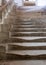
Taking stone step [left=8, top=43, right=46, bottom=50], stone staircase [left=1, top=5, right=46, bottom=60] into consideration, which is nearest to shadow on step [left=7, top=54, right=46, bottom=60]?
stone staircase [left=1, top=5, right=46, bottom=60]

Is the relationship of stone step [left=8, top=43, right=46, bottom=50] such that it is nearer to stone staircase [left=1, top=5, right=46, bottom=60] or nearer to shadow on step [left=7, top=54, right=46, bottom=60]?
stone staircase [left=1, top=5, right=46, bottom=60]

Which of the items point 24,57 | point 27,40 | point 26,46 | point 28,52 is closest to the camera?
point 24,57

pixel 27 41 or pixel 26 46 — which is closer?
pixel 26 46

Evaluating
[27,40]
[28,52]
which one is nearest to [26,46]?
[28,52]

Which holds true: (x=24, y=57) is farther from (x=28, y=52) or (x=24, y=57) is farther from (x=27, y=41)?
(x=27, y=41)

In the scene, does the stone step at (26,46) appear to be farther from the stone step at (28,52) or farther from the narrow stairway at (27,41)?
the stone step at (28,52)

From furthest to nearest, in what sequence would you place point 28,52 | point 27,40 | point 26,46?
point 27,40 → point 26,46 → point 28,52

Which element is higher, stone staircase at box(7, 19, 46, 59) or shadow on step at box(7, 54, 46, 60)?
stone staircase at box(7, 19, 46, 59)

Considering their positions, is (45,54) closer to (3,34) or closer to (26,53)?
(26,53)

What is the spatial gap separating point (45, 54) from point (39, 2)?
6306mm

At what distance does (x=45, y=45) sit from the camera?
3049 millimetres

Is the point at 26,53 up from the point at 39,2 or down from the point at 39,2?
down

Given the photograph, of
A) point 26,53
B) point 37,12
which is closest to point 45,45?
point 26,53

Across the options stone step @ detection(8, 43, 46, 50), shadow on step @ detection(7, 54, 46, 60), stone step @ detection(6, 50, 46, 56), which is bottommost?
shadow on step @ detection(7, 54, 46, 60)
